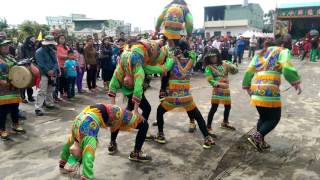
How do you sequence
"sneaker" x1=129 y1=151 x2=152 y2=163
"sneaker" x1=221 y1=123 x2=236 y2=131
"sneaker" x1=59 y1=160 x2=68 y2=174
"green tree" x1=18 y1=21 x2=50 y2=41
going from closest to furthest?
"sneaker" x1=59 y1=160 x2=68 y2=174 → "sneaker" x1=129 y1=151 x2=152 y2=163 → "sneaker" x1=221 y1=123 x2=236 y2=131 → "green tree" x1=18 y1=21 x2=50 y2=41

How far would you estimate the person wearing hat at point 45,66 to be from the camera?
312 inches

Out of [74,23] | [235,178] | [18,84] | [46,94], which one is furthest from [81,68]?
[74,23]

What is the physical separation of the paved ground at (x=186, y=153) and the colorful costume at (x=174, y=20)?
70.1 inches

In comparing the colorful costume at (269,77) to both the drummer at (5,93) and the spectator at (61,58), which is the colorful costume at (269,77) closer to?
the drummer at (5,93)

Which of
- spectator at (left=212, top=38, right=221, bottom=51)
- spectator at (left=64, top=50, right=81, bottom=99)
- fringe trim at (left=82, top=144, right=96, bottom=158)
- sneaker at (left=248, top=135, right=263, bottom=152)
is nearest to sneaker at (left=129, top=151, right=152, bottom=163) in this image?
fringe trim at (left=82, top=144, right=96, bottom=158)

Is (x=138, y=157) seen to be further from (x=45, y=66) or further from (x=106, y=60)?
(x=106, y=60)

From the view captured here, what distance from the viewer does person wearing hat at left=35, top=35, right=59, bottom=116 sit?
793cm

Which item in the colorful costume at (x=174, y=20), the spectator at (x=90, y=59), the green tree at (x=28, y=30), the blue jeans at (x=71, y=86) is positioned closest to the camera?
the colorful costume at (x=174, y=20)

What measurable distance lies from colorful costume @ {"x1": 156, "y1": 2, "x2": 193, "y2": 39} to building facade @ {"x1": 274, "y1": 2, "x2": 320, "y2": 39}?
1701cm

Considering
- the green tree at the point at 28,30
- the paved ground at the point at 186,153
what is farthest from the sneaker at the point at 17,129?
the green tree at the point at 28,30

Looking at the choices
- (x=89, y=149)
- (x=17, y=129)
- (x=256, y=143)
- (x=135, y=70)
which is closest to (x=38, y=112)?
(x=17, y=129)

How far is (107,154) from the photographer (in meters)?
5.29

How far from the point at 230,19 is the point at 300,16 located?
2802cm

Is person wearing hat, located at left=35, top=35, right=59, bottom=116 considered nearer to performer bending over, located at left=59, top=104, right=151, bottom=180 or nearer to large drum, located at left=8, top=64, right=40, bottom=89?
large drum, located at left=8, top=64, right=40, bottom=89
